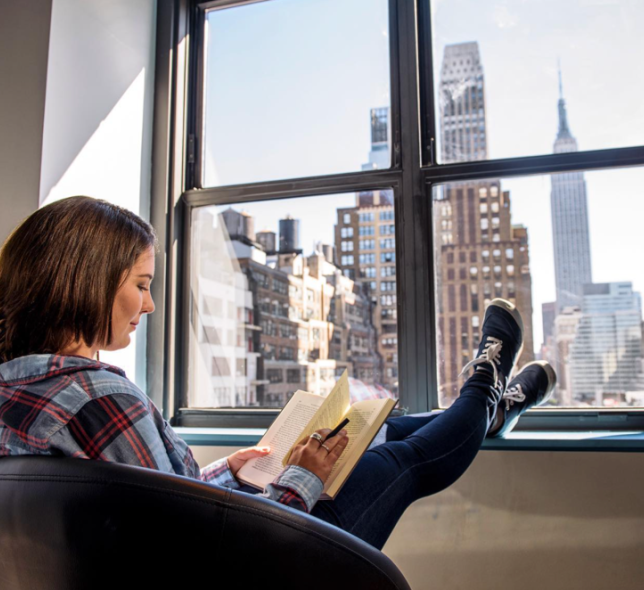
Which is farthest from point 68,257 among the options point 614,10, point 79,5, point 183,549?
point 614,10

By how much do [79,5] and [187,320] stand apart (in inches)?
42.1

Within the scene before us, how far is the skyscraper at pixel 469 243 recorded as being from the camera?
1.80m

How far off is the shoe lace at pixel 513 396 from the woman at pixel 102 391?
344mm

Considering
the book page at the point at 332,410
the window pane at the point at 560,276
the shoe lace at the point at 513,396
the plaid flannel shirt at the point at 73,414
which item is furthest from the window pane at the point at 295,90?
the plaid flannel shirt at the point at 73,414

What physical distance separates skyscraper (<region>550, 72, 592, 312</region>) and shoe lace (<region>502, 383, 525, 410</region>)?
318 mm

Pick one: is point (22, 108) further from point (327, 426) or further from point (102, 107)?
point (327, 426)

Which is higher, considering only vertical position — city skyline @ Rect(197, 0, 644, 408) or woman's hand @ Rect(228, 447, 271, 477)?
city skyline @ Rect(197, 0, 644, 408)

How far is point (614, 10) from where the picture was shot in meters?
1.81

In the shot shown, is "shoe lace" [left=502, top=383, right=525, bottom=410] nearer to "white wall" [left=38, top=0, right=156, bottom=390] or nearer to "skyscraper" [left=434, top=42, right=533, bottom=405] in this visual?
"skyscraper" [left=434, top=42, right=533, bottom=405]

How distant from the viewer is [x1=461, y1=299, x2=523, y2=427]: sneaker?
4.91 ft

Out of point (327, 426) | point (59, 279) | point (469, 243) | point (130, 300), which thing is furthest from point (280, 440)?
point (469, 243)

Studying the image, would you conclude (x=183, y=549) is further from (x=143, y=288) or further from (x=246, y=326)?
(x=246, y=326)

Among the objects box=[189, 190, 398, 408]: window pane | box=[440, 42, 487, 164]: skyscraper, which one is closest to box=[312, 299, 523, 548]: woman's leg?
box=[189, 190, 398, 408]: window pane

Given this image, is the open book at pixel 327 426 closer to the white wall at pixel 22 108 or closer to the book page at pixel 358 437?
the book page at pixel 358 437
